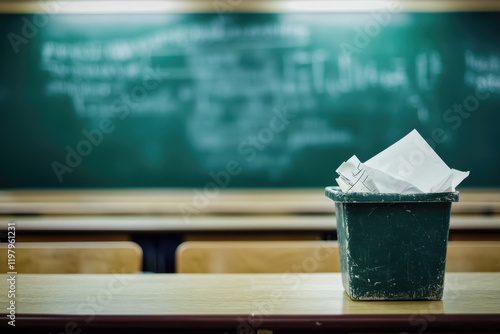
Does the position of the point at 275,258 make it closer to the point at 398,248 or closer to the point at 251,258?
the point at 251,258

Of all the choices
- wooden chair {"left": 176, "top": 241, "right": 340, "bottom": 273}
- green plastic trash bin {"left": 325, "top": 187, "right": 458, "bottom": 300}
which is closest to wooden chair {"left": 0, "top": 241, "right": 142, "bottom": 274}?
wooden chair {"left": 176, "top": 241, "right": 340, "bottom": 273}

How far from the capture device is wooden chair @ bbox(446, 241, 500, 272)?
192 centimetres

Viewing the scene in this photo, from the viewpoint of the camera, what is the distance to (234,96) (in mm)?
3605

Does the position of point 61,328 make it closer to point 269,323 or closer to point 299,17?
point 269,323

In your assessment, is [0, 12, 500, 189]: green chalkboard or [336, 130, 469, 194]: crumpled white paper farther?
[0, 12, 500, 189]: green chalkboard

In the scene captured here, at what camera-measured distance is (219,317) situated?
1157 millimetres

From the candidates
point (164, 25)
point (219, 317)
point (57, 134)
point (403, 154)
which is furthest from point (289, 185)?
point (219, 317)

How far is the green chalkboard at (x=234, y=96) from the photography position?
11.7 ft

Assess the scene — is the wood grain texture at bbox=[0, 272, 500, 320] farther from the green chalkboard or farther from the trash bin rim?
the green chalkboard

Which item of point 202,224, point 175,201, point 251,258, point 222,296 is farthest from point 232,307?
point 175,201

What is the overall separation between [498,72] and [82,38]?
9.31ft

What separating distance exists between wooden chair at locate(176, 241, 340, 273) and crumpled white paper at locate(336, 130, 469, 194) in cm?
61

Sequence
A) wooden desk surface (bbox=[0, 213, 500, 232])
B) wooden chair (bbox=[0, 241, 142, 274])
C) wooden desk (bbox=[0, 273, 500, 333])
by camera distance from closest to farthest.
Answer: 1. wooden desk (bbox=[0, 273, 500, 333])
2. wooden chair (bbox=[0, 241, 142, 274])
3. wooden desk surface (bbox=[0, 213, 500, 232])

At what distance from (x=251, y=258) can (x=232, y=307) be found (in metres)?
0.70
